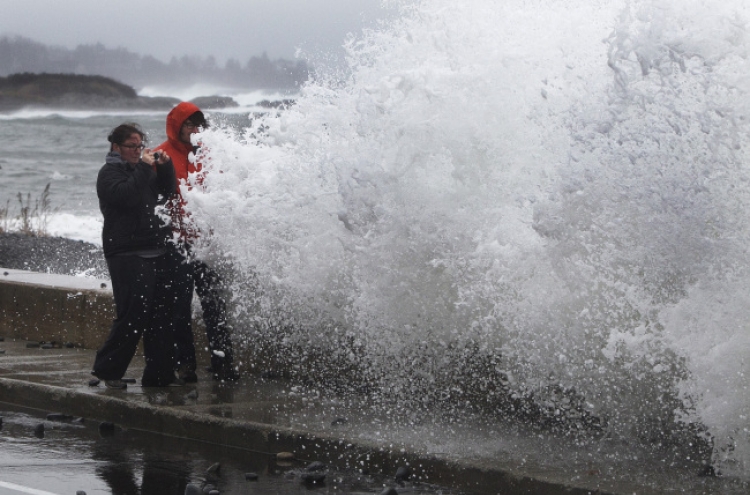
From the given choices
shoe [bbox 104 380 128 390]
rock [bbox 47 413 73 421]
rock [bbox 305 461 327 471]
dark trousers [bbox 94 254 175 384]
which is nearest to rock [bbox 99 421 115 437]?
rock [bbox 47 413 73 421]

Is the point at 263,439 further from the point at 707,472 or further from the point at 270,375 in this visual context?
the point at 707,472

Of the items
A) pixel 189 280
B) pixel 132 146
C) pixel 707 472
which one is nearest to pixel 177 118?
pixel 132 146

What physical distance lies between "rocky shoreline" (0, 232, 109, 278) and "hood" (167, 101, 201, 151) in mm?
9317

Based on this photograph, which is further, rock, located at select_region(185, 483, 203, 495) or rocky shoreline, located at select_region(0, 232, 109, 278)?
rocky shoreline, located at select_region(0, 232, 109, 278)

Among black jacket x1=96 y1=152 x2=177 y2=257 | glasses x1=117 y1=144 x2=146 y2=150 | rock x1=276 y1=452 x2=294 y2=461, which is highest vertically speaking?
glasses x1=117 y1=144 x2=146 y2=150

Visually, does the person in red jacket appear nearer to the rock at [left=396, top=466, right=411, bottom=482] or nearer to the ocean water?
the ocean water

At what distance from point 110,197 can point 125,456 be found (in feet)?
7.04

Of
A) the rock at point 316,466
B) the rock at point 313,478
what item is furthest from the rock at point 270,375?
the rock at point 313,478

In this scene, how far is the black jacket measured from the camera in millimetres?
8484

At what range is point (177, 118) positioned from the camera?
29.3ft

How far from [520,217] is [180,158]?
2.86 meters

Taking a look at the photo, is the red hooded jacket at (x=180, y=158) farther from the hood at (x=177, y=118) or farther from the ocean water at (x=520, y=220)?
the ocean water at (x=520, y=220)

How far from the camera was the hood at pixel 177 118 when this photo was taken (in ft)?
29.2

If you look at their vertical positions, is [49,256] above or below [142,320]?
below
